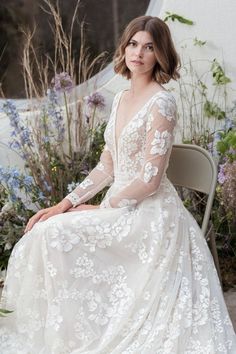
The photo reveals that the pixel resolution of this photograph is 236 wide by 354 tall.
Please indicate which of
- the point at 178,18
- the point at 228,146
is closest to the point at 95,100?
the point at 178,18

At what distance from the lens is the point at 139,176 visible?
2.31 m

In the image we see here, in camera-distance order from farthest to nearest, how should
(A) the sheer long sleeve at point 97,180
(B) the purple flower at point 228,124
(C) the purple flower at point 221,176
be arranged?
(B) the purple flower at point 228,124 → (C) the purple flower at point 221,176 → (A) the sheer long sleeve at point 97,180

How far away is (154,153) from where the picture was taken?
225 centimetres

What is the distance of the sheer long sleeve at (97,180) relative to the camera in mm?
2504

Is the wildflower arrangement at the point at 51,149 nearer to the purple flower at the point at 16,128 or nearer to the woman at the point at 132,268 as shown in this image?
the purple flower at the point at 16,128

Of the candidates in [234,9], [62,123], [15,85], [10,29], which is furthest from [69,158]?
[234,9]

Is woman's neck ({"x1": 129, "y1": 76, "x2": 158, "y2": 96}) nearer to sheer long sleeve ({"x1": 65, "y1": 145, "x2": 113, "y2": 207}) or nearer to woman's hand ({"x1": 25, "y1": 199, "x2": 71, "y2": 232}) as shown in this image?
sheer long sleeve ({"x1": 65, "y1": 145, "x2": 113, "y2": 207})

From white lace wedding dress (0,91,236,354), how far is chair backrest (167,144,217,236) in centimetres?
19

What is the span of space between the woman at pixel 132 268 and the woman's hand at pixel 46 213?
1cm

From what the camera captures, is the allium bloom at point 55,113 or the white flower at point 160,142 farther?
the allium bloom at point 55,113

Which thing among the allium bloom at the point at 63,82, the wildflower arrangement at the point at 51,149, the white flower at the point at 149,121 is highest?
the white flower at the point at 149,121

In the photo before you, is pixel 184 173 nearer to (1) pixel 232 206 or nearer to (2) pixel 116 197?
(2) pixel 116 197

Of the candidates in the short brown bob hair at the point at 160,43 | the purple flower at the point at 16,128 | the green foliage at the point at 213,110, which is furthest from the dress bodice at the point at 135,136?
the green foliage at the point at 213,110

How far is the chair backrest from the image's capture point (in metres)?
2.44
